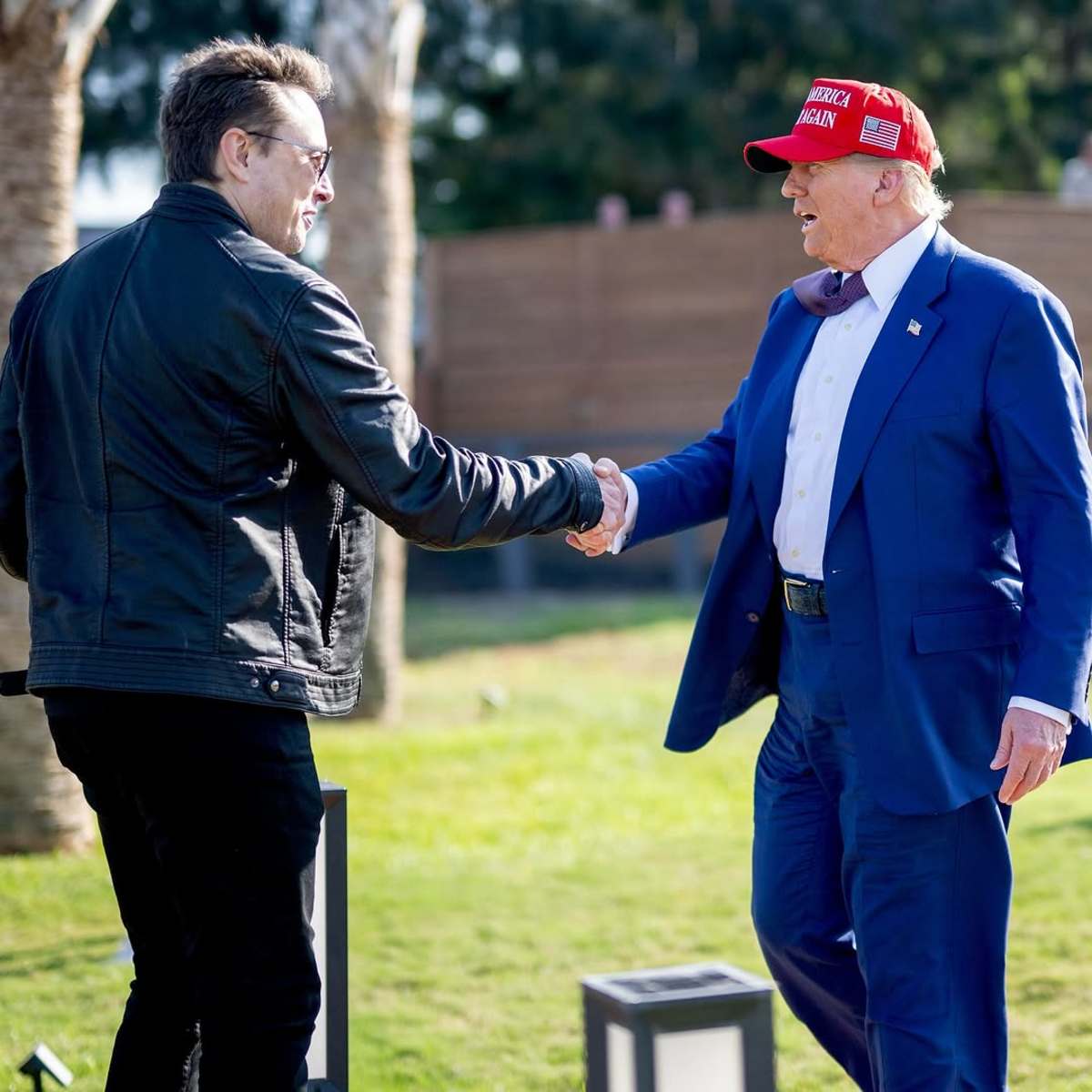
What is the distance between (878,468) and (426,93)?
2184 centimetres

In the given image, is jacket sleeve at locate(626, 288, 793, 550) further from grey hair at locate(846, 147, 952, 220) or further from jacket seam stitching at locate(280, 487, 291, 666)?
jacket seam stitching at locate(280, 487, 291, 666)

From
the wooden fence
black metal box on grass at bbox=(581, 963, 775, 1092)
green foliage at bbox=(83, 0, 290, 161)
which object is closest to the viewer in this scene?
black metal box on grass at bbox=(581, 963, 775, 1092)

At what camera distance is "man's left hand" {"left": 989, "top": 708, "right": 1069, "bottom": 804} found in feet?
10.7

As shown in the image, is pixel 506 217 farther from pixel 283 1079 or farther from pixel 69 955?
pixel 283 1079

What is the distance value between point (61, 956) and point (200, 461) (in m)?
3.41

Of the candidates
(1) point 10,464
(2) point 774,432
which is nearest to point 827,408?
(2) point 774,432

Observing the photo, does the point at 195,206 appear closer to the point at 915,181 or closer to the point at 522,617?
the point at 915,181

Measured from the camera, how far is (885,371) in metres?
3.48

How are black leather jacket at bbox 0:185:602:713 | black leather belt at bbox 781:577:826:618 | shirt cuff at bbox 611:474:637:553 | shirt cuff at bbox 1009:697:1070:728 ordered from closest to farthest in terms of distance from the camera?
black leather jacket at bbox 0:185:602:713 < shirt cuff at bbox 1009:697:1070:728 < black leather belt at bbox 781:577:826:618 < shirt cuff at bbox 611:474:637:553

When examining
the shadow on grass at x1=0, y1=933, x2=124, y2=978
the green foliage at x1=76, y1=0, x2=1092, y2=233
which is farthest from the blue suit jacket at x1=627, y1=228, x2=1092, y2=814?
the green foliage at x1=76, y1=0, x2=1092, y2=233

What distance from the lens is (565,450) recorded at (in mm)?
17422

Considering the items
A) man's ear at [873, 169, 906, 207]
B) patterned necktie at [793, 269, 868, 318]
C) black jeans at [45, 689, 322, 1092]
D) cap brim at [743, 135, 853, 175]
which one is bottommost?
black jeans at [45, 689, 322, 1092]

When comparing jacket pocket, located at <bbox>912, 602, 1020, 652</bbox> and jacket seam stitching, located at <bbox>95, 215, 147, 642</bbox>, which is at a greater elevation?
jacket seam stitching, located at <bbox>95, 215, 147, 642</bbox>

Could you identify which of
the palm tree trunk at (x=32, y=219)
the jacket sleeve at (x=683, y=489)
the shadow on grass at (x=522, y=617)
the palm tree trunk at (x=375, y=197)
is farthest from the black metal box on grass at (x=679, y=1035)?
the shadow on grass at (x=522, y=617)
